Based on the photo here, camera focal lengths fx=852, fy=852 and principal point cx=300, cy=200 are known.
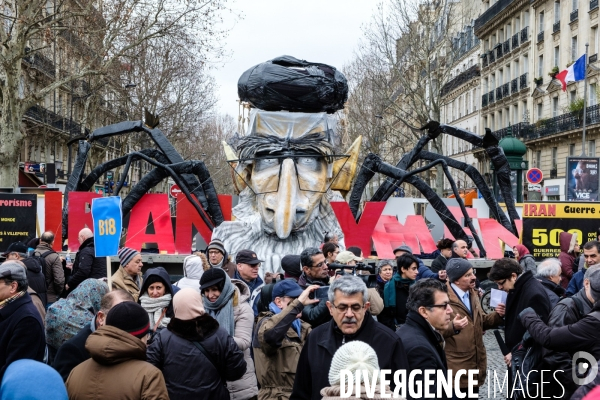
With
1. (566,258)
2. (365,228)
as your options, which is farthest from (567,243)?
(365,228)

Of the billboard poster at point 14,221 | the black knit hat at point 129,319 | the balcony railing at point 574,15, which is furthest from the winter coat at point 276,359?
the balcony railing at point 574,15

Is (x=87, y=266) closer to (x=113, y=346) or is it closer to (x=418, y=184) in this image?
(x=113, y=346)

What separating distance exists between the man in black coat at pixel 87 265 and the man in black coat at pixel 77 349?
5657mm

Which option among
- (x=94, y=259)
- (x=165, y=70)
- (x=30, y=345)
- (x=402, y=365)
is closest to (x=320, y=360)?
(x=402, y=365)

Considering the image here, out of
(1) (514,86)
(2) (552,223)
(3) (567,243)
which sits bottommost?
(3) (567,243)

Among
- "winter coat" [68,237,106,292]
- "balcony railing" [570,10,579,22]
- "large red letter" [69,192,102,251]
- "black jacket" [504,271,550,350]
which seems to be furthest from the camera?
"balcony railing" [570,10,579,22]

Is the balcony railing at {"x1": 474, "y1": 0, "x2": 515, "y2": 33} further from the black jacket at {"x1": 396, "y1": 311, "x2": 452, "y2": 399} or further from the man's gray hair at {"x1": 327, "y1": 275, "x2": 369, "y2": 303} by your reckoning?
the man's gray hair at {"x1": 327, "y1": 275, "x2": 369, "y2": 303}

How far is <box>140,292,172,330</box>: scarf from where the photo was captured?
254 inches

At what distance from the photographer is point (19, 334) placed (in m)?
5.72

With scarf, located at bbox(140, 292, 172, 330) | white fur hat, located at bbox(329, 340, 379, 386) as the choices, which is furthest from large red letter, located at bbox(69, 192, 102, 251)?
white fur hat, located at bbox(329, 340, 379, 386)

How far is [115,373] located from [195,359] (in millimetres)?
934

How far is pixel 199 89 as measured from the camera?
42.2 meters

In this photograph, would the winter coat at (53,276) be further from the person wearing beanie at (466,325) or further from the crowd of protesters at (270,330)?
the person wearing beanie at (466,325)

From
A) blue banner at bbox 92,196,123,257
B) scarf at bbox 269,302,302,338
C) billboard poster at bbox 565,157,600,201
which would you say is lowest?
scarf at bbox 269,302,302,338
